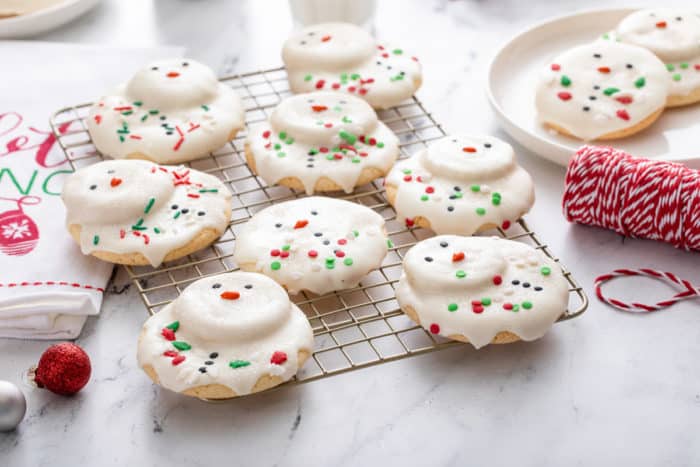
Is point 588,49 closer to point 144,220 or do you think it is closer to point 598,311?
point 598,311

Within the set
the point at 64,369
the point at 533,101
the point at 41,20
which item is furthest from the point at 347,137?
the point at 41,20

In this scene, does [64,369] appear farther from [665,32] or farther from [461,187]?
[665,32]

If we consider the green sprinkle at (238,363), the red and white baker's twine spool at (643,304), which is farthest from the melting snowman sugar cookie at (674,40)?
the green sprinkle at (238,363)

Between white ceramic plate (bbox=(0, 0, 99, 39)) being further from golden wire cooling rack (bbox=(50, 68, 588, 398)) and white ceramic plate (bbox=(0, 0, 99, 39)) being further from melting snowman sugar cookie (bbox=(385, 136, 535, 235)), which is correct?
melting snowman sugar cookie (bbox=(385, 136, 535, 235))

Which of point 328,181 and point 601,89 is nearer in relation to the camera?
point 328,181

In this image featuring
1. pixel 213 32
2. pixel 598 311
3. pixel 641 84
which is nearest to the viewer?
pixel 598 311

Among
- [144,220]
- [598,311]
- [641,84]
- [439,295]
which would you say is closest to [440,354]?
[439,295]
